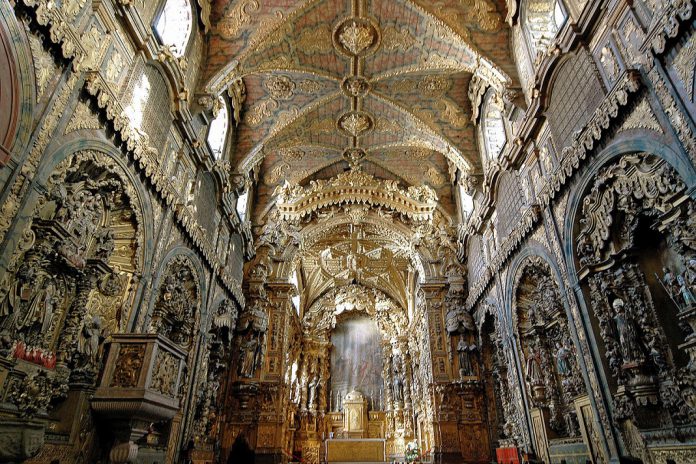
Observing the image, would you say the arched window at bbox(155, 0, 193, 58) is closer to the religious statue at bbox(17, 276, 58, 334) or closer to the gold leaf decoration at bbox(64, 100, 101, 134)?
the gold leaf decoration at bbox(64, 100, 101, 134)

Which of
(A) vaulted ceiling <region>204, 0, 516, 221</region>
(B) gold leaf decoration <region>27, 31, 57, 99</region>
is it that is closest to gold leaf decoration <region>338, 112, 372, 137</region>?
(A) vaulted ceiling <region>204, 0, 516, 221</region>

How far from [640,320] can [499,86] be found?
6956 millimetres

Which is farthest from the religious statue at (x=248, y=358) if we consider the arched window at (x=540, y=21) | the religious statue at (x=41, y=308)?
the arched window at (x=540, y=21)

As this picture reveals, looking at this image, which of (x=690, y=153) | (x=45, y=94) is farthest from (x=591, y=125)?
(x=45, y=94)

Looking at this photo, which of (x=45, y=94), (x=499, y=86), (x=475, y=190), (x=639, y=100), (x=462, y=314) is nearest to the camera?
(x=45, y=94)

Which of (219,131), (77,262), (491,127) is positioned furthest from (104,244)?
(491,127)

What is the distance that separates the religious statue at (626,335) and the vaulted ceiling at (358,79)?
644cm

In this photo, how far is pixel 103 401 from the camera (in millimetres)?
5797

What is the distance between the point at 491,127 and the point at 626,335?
8.76m

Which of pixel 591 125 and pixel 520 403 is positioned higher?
pixel 591 125

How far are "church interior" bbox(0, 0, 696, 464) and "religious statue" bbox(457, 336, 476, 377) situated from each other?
0.38 feet

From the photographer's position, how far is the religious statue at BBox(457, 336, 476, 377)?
14.4 metres

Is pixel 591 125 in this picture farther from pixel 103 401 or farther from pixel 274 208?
pixel 274 208

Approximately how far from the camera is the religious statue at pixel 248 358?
48.7ft
